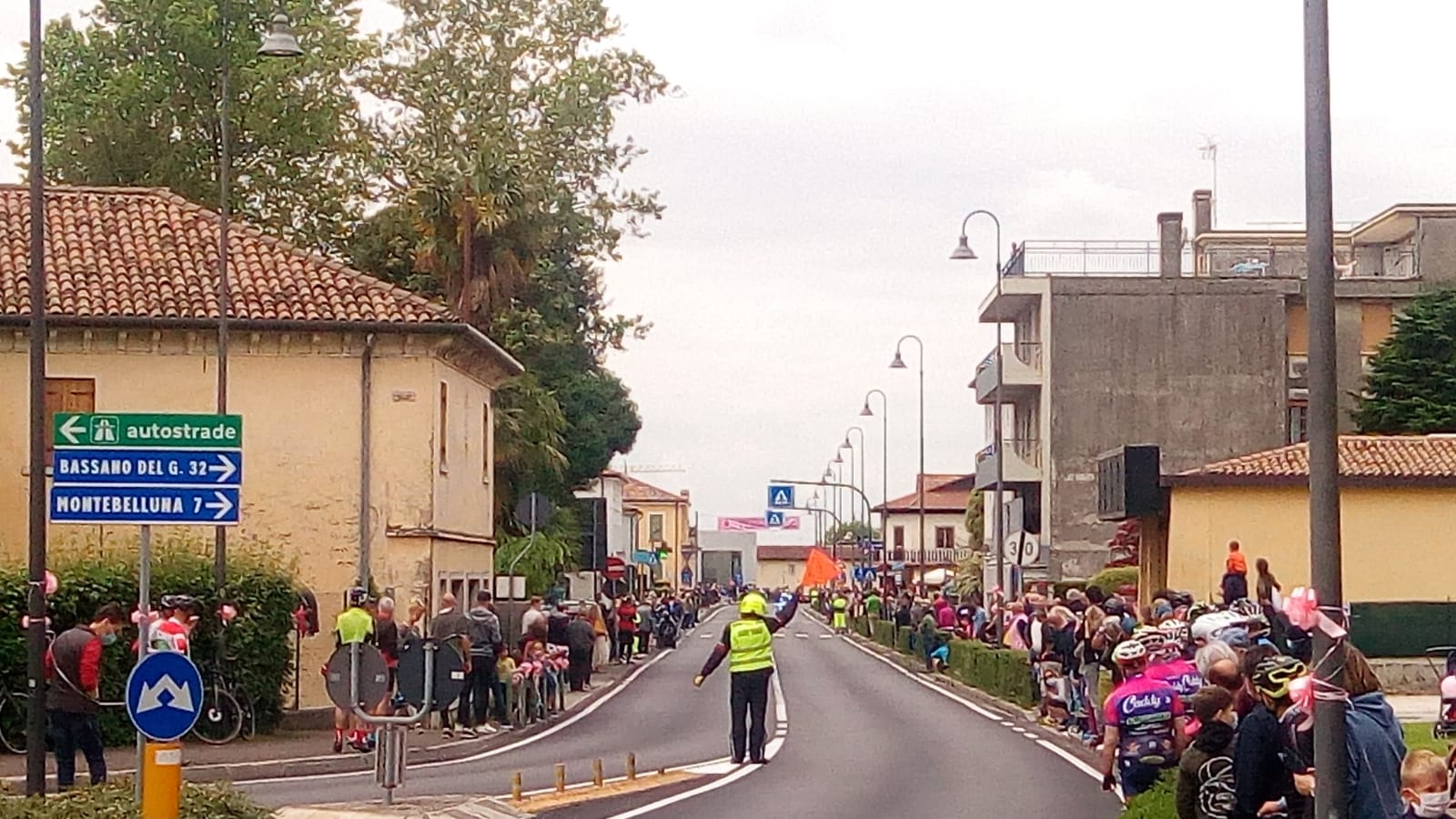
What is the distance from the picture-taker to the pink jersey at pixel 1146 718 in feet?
42.4

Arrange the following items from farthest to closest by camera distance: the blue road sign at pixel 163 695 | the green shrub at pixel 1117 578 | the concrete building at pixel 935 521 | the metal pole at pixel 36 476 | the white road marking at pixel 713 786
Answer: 1. the concrete building at pixel 935 521
2. the green shrub at pixel 1117 578
3. the white road marking at pixel 713 786
4. the metal pole at pixel 36 476
5. the blue road sign at pixel 163 695

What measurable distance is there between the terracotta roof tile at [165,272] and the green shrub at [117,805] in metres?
19.1

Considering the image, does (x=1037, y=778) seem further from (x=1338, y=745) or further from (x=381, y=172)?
(x=381, y=172)

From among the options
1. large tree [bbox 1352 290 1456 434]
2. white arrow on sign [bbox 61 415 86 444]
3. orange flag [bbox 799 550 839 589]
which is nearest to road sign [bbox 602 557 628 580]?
orange flag [bbox 799 550 839 589]

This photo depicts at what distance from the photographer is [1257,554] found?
135ft

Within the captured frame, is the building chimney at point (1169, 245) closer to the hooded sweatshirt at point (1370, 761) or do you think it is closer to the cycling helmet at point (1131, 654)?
the cycling helmet at point (1131, 654)

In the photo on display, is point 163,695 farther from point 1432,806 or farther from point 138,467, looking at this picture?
point 1432,806

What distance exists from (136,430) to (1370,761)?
7.47m

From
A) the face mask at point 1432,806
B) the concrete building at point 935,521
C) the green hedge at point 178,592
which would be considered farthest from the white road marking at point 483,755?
the concrete building at point 935,521

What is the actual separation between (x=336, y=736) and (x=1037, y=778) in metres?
8.49

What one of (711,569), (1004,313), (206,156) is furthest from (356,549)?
(711,569)

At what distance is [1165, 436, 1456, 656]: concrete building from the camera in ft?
132

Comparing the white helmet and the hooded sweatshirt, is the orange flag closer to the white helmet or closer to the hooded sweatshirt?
the white helmet

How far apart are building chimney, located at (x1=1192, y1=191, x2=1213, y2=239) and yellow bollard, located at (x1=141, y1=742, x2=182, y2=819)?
204 ft
